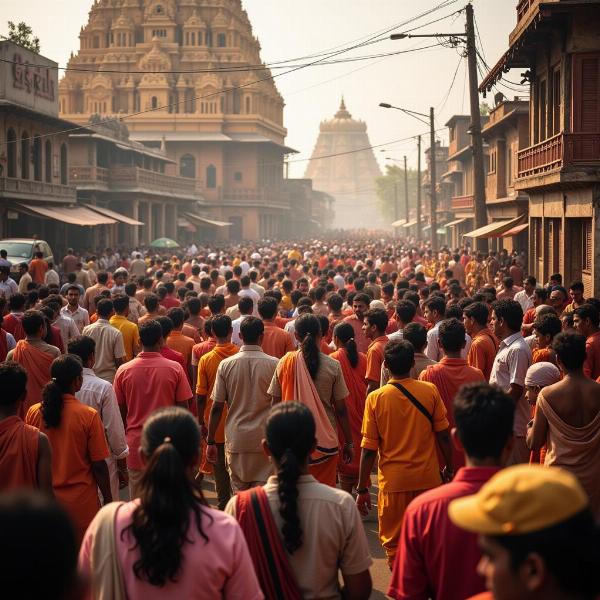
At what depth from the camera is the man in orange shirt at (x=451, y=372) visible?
6352mm

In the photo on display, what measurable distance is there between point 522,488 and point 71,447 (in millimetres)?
3616

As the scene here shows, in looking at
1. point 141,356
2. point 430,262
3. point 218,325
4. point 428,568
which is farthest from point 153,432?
point 430,262

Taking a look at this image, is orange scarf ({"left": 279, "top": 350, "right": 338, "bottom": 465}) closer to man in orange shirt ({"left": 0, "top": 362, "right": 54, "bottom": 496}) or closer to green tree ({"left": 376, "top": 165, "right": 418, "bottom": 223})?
man in orange shirt ({"left": 0, "top": 362, "right": 54, "bottom": 496})

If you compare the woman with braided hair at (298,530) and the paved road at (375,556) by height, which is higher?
the woman with braided hair at (298,530)

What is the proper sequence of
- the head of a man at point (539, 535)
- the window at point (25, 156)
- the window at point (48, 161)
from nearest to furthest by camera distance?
1. the head of a man at point (539, 535)
2. the window at point (25, 156)
3. the window at point (48, 161)

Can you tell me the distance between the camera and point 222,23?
71.6 metres

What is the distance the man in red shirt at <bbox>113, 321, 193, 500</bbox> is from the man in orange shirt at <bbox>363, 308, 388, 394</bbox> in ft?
4.97

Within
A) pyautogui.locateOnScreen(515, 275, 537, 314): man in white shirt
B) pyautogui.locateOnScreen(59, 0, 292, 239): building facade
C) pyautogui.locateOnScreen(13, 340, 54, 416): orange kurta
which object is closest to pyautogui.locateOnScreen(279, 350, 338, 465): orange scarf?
pyautogui.locateOnScreen(13, 340, 54, 416): orange kurta

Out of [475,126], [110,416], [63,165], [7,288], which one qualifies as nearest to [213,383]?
[110,416]

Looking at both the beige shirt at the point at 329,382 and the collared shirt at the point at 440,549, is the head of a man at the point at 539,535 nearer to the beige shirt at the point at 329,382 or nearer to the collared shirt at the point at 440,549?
the collared shirt at the point at 440,549

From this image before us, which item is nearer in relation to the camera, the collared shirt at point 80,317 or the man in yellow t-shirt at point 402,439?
the man in yellow t-shirt at point 402,439

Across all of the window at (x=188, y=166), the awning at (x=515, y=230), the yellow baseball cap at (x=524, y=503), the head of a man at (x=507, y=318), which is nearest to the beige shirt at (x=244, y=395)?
the head of a man at (x=507, y=318)

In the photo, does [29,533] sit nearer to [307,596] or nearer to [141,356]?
[307,596]

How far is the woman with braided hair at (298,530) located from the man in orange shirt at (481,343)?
168 inches
